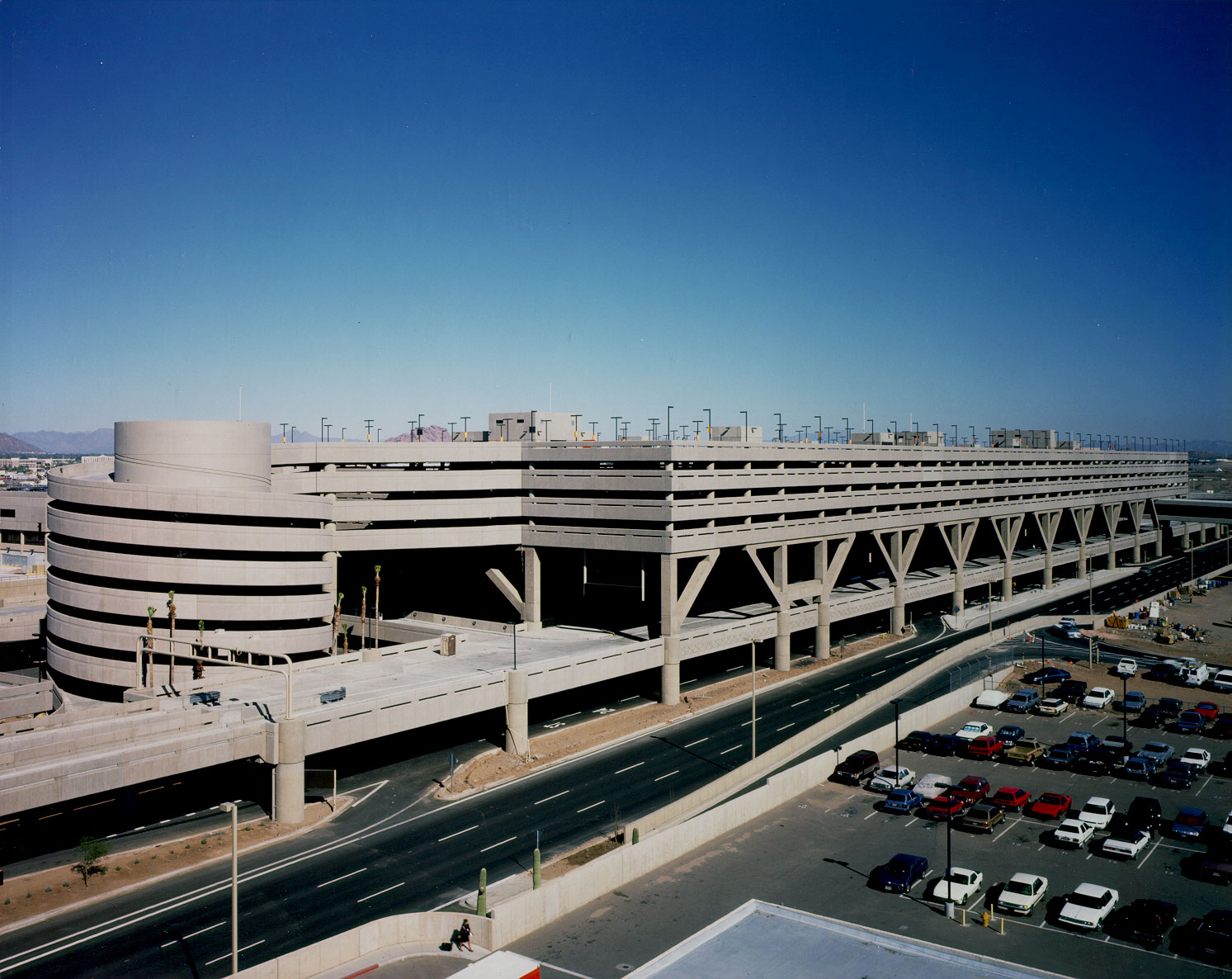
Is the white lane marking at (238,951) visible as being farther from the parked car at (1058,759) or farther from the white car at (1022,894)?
the parked car at (1058,759)

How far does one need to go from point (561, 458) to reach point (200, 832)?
42827mm

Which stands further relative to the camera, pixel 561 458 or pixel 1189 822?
pixel 561 458

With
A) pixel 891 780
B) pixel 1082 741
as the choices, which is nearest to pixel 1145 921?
pixel 891 780

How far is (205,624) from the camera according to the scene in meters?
67.7

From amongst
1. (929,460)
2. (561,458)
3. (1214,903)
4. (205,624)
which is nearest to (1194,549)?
(929,460)

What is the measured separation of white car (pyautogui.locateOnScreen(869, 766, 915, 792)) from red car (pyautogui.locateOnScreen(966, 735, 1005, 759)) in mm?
6688

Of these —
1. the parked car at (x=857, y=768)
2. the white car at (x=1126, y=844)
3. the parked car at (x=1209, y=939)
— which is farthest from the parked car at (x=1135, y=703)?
the parked car at (x=1209, y=939)

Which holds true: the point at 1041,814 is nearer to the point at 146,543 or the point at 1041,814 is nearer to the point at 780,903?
the point at 780,903

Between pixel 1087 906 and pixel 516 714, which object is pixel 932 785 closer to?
pixel 1087 906

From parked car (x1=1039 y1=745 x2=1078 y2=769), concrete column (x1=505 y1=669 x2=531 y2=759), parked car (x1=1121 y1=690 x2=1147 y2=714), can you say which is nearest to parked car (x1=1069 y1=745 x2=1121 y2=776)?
parked car (x1=1039 y1=745 x2=1078 y2=769)

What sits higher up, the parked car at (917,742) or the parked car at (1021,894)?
the parked car at (1021,894)

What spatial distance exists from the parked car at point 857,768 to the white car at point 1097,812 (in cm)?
1152

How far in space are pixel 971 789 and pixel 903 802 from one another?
16.4ft

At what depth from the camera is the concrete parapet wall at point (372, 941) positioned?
33344mm
